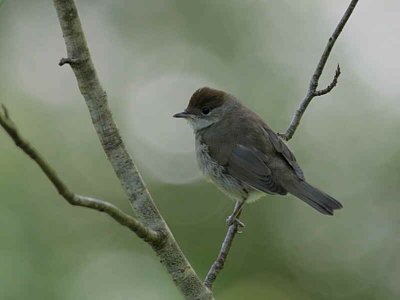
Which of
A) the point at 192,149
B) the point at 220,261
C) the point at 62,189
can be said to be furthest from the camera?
the point at 192,149

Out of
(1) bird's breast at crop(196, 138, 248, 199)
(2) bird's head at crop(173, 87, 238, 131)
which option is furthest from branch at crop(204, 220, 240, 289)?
(2) bird's head at crop(173, 87, 238, 131)

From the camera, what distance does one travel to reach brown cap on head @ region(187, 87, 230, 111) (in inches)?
238

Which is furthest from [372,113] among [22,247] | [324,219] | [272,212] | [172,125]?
[22,247]

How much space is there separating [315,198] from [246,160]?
76cm

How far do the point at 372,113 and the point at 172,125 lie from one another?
2.73 m

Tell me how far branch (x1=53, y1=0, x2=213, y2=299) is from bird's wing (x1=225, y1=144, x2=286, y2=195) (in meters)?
1.93

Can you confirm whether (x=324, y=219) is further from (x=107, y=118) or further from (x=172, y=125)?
(x=107, y=118)

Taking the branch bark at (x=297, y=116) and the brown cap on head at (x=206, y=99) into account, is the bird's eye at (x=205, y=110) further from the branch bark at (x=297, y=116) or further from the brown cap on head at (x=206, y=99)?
the branch bark at (x=297, y=116)

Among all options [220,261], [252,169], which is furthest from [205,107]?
[220,261]

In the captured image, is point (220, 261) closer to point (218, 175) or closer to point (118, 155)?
point (118, 155)

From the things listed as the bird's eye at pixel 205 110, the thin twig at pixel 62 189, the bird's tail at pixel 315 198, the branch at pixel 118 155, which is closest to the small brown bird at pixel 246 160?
the bird's tail at pixel 315 198

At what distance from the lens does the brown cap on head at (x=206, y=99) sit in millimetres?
6051

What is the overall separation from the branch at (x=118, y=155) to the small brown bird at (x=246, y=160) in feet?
5.18

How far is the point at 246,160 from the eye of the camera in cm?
540
